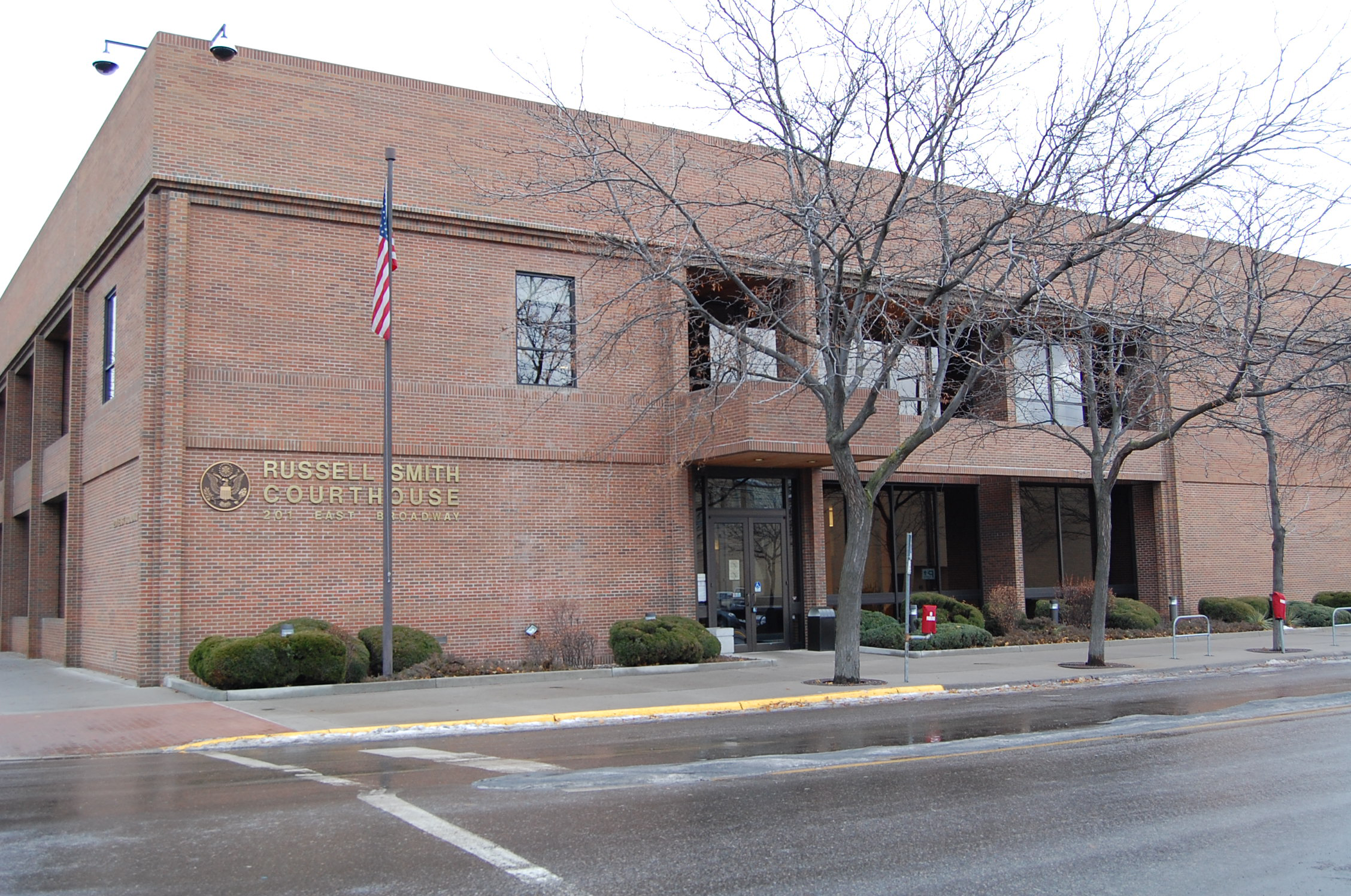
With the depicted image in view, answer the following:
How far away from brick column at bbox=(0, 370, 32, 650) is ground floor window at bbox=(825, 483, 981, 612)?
20276 mm

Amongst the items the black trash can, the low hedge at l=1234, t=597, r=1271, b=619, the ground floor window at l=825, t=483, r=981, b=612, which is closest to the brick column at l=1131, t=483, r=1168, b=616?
the low hedge at l=1234, t=597, r=1271, b=619

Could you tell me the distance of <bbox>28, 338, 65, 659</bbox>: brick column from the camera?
2545cm

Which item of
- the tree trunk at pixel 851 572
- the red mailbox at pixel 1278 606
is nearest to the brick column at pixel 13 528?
the tree trunk at pixel 851 572

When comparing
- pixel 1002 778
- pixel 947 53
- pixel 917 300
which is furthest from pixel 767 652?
pixel 1002 778

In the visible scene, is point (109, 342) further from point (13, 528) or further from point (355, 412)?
point (13, 528)

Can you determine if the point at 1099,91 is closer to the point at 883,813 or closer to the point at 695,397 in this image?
the point at 695,397

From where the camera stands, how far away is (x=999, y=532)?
2741 cm

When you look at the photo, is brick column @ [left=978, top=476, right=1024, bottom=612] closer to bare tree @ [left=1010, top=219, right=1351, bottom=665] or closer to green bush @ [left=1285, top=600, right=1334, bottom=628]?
bare tree @ [left=1010, top=219, right=1351, bottom=665]

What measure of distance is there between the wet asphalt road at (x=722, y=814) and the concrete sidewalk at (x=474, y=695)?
1.56 m

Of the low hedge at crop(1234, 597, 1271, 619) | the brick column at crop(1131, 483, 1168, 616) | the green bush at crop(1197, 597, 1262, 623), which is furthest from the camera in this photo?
the brick column at crop(1131, 483, 1168, 616)

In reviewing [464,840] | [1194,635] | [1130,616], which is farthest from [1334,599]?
[464,840]

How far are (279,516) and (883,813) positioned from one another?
13.7 metres

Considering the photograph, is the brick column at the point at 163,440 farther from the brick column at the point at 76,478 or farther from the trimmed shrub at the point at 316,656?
the brick column at the point at 76,478

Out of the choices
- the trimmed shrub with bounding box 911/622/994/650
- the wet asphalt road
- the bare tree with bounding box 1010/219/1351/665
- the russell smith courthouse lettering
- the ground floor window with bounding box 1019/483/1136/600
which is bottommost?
the trimmed shrub with bounding box 911/622/994/650
